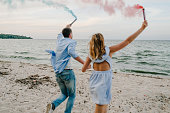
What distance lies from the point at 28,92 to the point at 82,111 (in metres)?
2.65

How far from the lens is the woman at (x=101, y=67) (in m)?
2.76

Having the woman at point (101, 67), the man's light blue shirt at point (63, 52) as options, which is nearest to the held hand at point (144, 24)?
the woman at point (101, 67)

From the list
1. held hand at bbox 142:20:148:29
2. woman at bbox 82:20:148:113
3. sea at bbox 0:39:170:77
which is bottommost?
sea at bbox 0:39:170:77

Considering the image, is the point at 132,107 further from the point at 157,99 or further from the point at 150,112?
the point at 157,99

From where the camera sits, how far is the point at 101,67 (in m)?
2.88

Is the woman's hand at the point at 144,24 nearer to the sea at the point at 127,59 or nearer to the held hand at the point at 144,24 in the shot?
the held hand at the point at 144,24

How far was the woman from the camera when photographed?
276cm

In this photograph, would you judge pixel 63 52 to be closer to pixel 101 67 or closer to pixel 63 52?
pixel 63 52

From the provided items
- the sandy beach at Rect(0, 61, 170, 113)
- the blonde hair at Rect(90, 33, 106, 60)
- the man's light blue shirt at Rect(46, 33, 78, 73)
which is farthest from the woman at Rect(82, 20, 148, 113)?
the sandy beach at Rect(0, 61, 170, 113)

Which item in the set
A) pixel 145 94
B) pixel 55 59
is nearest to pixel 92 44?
pixel 55 59

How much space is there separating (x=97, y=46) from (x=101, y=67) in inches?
15.4

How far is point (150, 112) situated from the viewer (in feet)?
16.8

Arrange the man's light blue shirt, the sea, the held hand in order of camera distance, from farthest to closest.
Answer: the sea
the man's light blue shirt
the held hand

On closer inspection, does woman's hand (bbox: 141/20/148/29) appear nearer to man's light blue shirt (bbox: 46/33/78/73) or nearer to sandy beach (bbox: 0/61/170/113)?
man's light blue shirt (bbox: 46/33/78/73)
